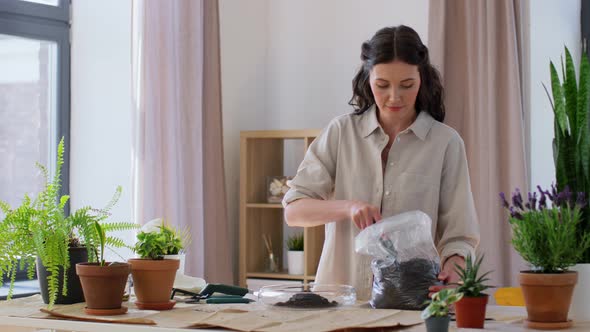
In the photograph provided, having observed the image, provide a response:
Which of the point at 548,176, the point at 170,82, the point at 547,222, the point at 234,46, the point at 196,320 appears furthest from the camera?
the point at 234,46

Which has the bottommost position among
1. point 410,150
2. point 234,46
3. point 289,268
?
point 289,268

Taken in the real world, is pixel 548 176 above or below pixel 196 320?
above

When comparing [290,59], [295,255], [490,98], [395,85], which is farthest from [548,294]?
[290,59]

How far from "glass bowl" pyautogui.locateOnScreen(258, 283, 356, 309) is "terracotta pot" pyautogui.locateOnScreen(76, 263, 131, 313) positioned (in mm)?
358

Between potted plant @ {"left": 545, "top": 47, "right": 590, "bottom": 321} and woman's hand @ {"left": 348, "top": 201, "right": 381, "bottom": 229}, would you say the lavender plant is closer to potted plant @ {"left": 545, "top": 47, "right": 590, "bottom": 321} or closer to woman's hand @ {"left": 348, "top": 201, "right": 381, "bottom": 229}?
potted plant @ {"left": 545, "top": 47, "right": 590, "bottom": 321}

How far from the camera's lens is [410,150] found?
2.72 m

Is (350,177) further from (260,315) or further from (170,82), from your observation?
(170,82)

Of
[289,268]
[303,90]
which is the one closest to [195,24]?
[303,90]

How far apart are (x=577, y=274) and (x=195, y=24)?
3.17 meters

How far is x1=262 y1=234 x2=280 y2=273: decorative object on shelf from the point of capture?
5195 mm

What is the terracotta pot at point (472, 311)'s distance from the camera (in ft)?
6.02

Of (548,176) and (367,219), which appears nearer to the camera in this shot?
(367,219)

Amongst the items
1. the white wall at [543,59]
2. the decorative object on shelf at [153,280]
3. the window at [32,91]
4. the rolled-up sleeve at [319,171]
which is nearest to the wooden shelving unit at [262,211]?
the window at [32,91]

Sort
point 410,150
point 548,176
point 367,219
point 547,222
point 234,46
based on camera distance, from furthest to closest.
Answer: point 234,46
point 548,176
point 410,150
point 367,219
point 547,222
